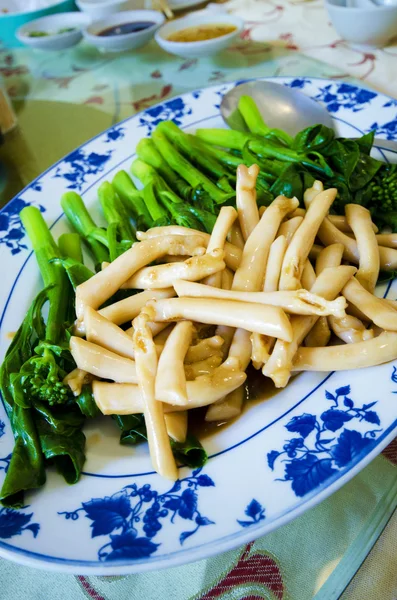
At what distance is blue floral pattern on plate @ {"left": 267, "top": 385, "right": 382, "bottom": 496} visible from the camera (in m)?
1.01

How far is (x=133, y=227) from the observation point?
1.85 metres

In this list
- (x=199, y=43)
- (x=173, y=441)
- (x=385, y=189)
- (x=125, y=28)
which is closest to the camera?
(x=173, y=441)

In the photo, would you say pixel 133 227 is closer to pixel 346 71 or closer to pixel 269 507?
pixel 269 507

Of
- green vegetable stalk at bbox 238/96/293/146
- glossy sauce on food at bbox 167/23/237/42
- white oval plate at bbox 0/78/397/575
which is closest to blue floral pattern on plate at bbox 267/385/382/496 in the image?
white oval plate at bbox 0/78/397/575

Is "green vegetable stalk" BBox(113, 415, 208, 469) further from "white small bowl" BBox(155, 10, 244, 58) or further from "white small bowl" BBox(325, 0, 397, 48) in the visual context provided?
"white small bowl" BBox(325, 0, 397, 48)

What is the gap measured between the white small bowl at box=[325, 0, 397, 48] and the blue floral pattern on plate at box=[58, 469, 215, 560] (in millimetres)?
2303

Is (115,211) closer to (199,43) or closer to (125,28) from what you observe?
(199,43)

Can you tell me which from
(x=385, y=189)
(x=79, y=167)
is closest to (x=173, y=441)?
(x=385, y=189)

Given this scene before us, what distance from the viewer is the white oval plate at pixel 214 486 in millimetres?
979

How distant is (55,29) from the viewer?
313 cm

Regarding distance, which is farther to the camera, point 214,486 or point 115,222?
point 115,222

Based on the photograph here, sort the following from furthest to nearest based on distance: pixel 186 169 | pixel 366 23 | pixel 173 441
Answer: pixel 366 23 < pixel 186 169 < pixel 173 441

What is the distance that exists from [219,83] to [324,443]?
6.83 feet

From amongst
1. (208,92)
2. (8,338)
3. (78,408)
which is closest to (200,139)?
(208,92)
